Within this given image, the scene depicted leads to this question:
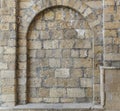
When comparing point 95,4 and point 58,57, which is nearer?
point 95,4

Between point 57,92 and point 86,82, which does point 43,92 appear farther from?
point 86,82

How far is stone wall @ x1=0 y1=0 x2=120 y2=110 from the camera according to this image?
5531mm

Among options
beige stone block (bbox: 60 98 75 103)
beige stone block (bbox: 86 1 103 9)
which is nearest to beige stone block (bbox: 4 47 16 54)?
beige stone block (bbox: 60 98 75 103)

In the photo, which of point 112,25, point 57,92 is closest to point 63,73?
point 57,92

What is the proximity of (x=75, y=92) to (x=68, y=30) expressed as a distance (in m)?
1.38

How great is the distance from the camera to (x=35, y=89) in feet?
18.7

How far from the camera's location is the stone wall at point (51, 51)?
218 inches

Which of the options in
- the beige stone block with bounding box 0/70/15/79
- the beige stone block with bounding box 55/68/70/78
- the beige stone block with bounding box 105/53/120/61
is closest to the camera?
the beige stone block with bounding box 105/53/120/61

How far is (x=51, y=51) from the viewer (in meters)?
5.68

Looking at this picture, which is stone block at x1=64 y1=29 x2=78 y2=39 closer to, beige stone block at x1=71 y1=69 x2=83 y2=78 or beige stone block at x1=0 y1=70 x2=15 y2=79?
beige stone block at x1=71 y1=69 x2=83 y2=78

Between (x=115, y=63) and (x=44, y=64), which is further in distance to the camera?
(x=44, y=64)

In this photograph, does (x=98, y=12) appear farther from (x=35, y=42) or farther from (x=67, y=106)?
(x=67, y=106)

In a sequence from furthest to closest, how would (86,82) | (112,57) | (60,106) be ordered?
(86,82) < (60,106) < (112,57)

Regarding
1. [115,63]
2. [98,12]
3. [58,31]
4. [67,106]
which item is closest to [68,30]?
[58,31]
